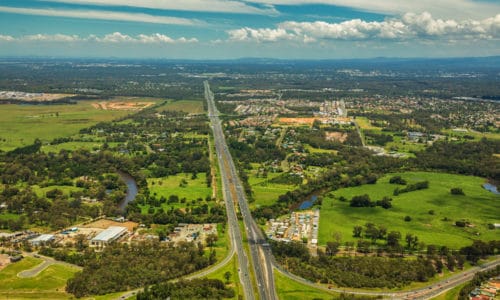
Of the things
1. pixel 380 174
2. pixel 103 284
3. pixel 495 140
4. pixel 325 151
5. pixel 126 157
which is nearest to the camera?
pixel 103 284

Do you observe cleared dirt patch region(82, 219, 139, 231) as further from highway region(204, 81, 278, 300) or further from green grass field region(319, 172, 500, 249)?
green grass field region(319, 172, 500, 249)

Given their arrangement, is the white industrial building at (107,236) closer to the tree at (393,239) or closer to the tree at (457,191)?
the tree at (393,239)

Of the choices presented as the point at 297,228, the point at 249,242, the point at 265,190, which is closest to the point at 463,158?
the point at 265,190

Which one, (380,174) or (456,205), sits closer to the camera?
(456,205)

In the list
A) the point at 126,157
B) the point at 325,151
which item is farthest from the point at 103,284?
the point at 325,151

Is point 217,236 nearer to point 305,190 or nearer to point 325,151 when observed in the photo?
point 305,190

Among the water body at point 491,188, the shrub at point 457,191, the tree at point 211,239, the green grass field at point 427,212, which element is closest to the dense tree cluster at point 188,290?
the tree at point 211,239

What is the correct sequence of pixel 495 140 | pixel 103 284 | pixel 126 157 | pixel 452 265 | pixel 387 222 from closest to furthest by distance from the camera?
pixel 103 284 → pixel 452 265 → pixel 387 222 → pixel 126 157 → pixel 495 140
